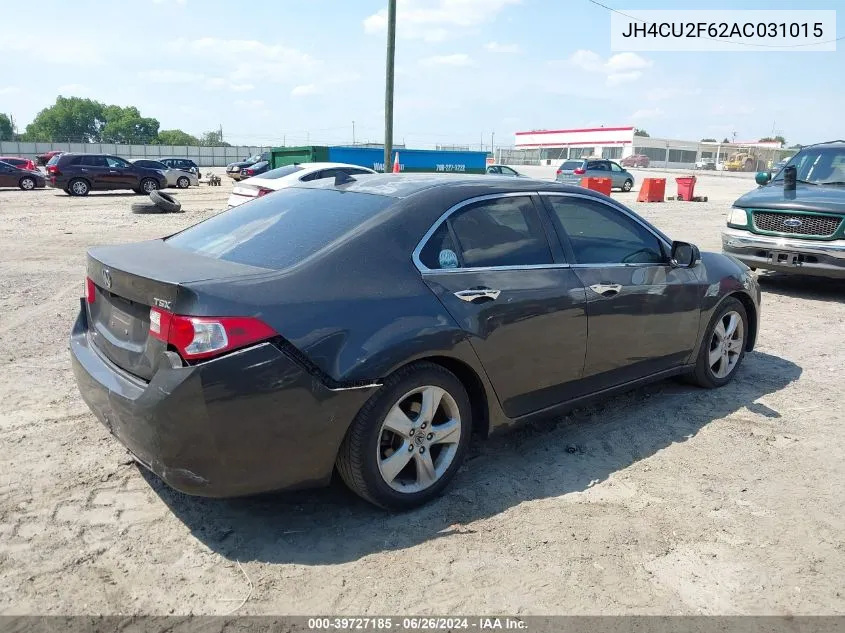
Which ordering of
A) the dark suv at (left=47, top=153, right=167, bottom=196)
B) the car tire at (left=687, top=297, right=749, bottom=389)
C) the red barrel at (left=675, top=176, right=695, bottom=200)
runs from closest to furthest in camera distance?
the car tire at (left=687, top=297, right=749, bottom=389)
the dark suv at (left=47, top=153, right=167, bottom=196)
the red barrel at (left=675, top=176, right=695, bottom=200)

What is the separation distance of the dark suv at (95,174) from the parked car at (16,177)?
421cm

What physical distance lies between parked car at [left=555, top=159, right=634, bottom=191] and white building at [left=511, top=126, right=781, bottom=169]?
159 feet

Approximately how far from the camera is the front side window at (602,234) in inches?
155

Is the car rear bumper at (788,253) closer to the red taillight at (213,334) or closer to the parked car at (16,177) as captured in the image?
the red taillight at (213,334)

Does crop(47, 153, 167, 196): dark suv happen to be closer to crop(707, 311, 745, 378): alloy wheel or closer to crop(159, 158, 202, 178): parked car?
crop(159, 158, 202, 178): parked car

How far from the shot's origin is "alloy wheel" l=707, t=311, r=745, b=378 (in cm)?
491

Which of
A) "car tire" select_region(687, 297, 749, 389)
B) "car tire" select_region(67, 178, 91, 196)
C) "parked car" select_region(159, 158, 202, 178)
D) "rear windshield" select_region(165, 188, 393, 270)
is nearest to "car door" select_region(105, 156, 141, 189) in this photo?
"car tire" select_region(67, 178, 91, 196)

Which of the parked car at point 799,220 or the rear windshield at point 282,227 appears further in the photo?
the parked car at point 799,220

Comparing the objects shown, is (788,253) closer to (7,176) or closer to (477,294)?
(477,294)

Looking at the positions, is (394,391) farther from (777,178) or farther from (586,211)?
(777,178)

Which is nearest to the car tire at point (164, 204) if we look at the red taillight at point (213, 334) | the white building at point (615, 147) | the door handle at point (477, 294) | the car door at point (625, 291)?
the car door at point (625, 291)

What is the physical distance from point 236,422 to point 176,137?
13340 cm

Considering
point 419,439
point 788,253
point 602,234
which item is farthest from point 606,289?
point 788,253

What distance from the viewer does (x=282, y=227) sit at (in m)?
3.41
